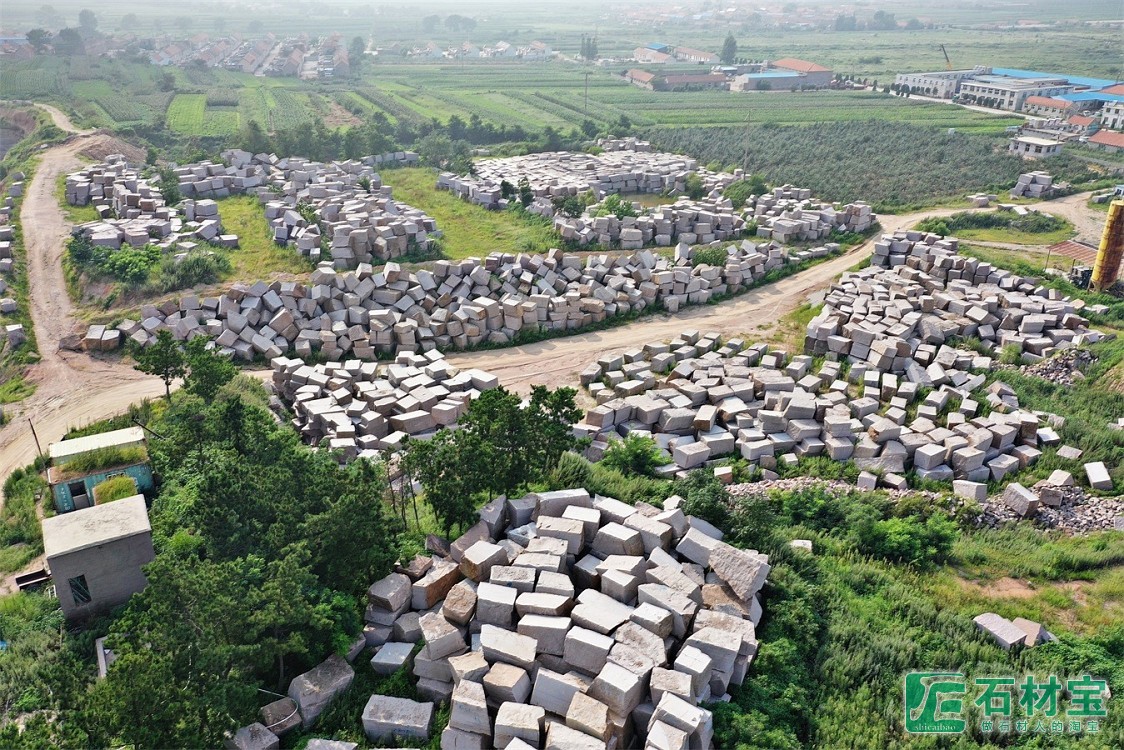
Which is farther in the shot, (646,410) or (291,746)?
(646,410)

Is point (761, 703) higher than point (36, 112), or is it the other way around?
point (36, 112)

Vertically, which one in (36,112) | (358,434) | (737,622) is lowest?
(358,434)

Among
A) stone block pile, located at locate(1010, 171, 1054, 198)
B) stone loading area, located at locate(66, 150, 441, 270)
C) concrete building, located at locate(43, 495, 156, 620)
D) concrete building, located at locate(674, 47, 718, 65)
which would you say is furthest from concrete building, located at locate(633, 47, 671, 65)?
concrete building, located at locate(43, 495, 156, 620)

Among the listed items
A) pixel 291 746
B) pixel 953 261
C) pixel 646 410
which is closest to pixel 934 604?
pixel 646 410

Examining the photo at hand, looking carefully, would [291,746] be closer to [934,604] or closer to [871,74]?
[934,604]

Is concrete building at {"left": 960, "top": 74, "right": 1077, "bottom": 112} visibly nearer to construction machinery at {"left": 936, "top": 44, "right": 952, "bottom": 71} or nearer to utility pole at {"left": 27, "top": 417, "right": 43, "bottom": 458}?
construction machinery at {"left": 936, "top": 44, "right": 952, "bottom": 71}

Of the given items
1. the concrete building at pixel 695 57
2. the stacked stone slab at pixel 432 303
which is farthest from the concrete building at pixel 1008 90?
the stacked stone slab at pixel 432 303
